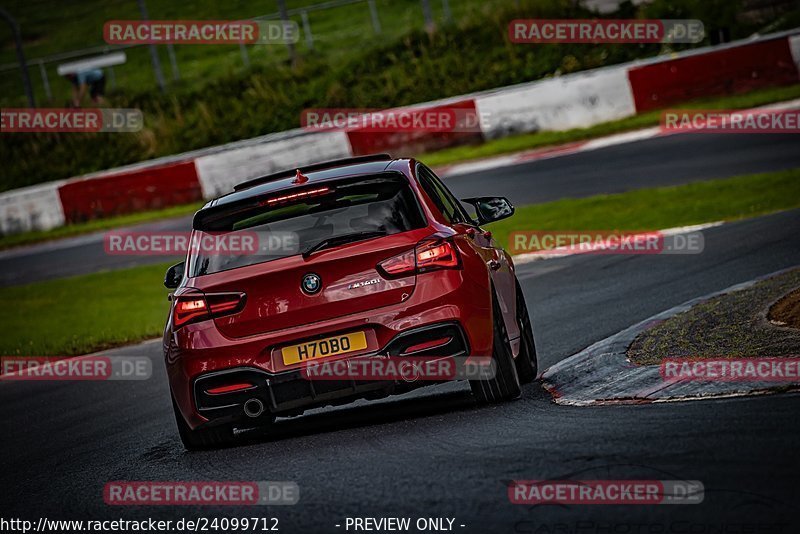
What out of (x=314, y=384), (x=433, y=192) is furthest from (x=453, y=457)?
(x=433, y=192)

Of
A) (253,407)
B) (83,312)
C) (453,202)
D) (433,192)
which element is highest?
(433,192)

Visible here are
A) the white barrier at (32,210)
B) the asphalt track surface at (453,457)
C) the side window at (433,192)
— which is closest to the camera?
the asphalt track surface at (453,457)

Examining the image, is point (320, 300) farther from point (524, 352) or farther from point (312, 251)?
point (524, 352)

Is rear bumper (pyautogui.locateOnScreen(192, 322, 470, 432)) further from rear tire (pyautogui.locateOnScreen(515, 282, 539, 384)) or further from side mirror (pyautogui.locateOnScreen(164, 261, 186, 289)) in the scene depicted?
rear tire (pyautogui.locateOnScreen(515, 282, 539, 384))

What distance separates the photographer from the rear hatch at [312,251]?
7543mm

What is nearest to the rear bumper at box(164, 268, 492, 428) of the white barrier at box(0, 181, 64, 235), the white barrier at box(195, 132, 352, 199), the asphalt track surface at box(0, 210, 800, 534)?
the asphalt track surface at box(0, 210, 800, 534)

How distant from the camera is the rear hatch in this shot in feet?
24.7

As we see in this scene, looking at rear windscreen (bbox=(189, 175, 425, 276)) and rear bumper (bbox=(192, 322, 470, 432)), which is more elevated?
rear windscreen (bbox=(189, 175, 425, 276))

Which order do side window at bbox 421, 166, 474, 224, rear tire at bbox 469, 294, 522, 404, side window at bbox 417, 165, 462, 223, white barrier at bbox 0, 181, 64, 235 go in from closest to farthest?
rear tire at bbox 469, 294, 522, 404 < side window at bbox 417, 165, 462, 223 < side window at bbox 421, 166, 474, 224 < white barrier at bbox 0, 181, 64, 235

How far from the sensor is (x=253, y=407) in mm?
7637

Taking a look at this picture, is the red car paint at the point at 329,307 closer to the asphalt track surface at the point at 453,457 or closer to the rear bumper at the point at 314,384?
the rear bumper at the point at 314,384

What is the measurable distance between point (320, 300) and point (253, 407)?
2.27 feet

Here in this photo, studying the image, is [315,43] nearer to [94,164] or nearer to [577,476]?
[94,164]

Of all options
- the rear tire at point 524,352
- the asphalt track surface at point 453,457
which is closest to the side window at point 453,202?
the rear tire at point 524,352
